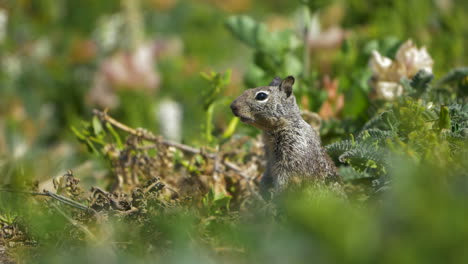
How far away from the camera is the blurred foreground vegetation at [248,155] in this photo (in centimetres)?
74

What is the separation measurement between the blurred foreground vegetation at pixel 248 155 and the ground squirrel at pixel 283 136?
0.26ft

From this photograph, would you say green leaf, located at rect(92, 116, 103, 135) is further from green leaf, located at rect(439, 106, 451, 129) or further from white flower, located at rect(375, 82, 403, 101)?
green leaf, located at rect(439, 106, 451, 129)

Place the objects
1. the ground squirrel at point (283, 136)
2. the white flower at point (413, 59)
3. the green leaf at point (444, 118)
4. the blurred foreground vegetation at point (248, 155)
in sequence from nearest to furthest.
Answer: the blurred foreground vegetation at point (248, 155) < the green leaf at point (444, 118) < the ground squirrel at point (283, 136) < the white flower at point (413, 59)

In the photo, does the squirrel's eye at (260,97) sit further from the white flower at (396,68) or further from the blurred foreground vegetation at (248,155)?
the white flower at (396,68)

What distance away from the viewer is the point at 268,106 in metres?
A: 1.55

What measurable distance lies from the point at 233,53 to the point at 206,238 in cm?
503

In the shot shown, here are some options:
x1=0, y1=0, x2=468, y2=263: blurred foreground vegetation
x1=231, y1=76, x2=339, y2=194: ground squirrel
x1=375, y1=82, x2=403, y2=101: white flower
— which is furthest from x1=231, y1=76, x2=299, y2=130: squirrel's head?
x1=375, y1=82, x2=403, y2=101: white flower

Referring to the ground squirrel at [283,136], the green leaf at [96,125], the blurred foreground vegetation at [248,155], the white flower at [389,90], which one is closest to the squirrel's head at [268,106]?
the ground squirrel at [283,136]

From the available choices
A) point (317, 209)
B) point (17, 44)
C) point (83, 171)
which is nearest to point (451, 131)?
point (317, 209)

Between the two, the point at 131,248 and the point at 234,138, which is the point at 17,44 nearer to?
the point at 234,138

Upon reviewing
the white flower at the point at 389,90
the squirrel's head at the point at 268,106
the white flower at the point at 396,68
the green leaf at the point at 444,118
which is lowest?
the green leaf at the point at 444,118

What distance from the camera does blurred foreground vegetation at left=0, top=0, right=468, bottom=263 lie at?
0.74 metres

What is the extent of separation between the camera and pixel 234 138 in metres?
1.98

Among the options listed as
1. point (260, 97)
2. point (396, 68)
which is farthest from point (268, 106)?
point (396, 68)
